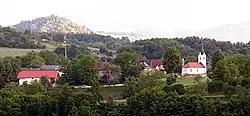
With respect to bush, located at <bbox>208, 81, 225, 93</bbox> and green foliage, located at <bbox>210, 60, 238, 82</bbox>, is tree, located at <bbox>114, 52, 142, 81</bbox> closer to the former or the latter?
green foliage, located at <bbox>210, 60, 238, 82</bbox>

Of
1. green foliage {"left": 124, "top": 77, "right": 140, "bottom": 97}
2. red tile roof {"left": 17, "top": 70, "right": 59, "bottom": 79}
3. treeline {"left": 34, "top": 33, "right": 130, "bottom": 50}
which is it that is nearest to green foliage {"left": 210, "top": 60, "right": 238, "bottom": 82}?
green foliage {"left": 124, "top": 77, "right": 140, "bottom": 97}

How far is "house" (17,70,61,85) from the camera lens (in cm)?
7012

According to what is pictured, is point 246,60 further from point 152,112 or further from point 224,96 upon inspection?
point 152,112

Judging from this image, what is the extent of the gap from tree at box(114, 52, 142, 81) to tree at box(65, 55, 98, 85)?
3.62 metres

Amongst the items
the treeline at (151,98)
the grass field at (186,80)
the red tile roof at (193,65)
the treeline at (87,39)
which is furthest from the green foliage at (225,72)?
the treeline at (87,39)

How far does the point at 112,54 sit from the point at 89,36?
52.1 metres

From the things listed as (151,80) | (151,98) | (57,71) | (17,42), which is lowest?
(151,98)

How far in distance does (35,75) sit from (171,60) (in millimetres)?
18258

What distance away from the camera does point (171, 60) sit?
69750 mm

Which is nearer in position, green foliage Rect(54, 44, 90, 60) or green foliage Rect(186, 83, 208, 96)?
green foliage Rect(186, 83, 208, 96)

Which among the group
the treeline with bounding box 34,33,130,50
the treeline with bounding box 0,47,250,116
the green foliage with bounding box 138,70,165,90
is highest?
the treeline with bounding box 34,33,130,50

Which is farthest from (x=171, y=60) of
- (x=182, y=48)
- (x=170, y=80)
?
(x=182, y=48)

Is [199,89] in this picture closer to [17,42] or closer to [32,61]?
[32,61]

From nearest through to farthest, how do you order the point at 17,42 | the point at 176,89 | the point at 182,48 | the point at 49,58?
the point at 176,89 < the point at 49,58 < the point at 182,48 < the point at 17,42
